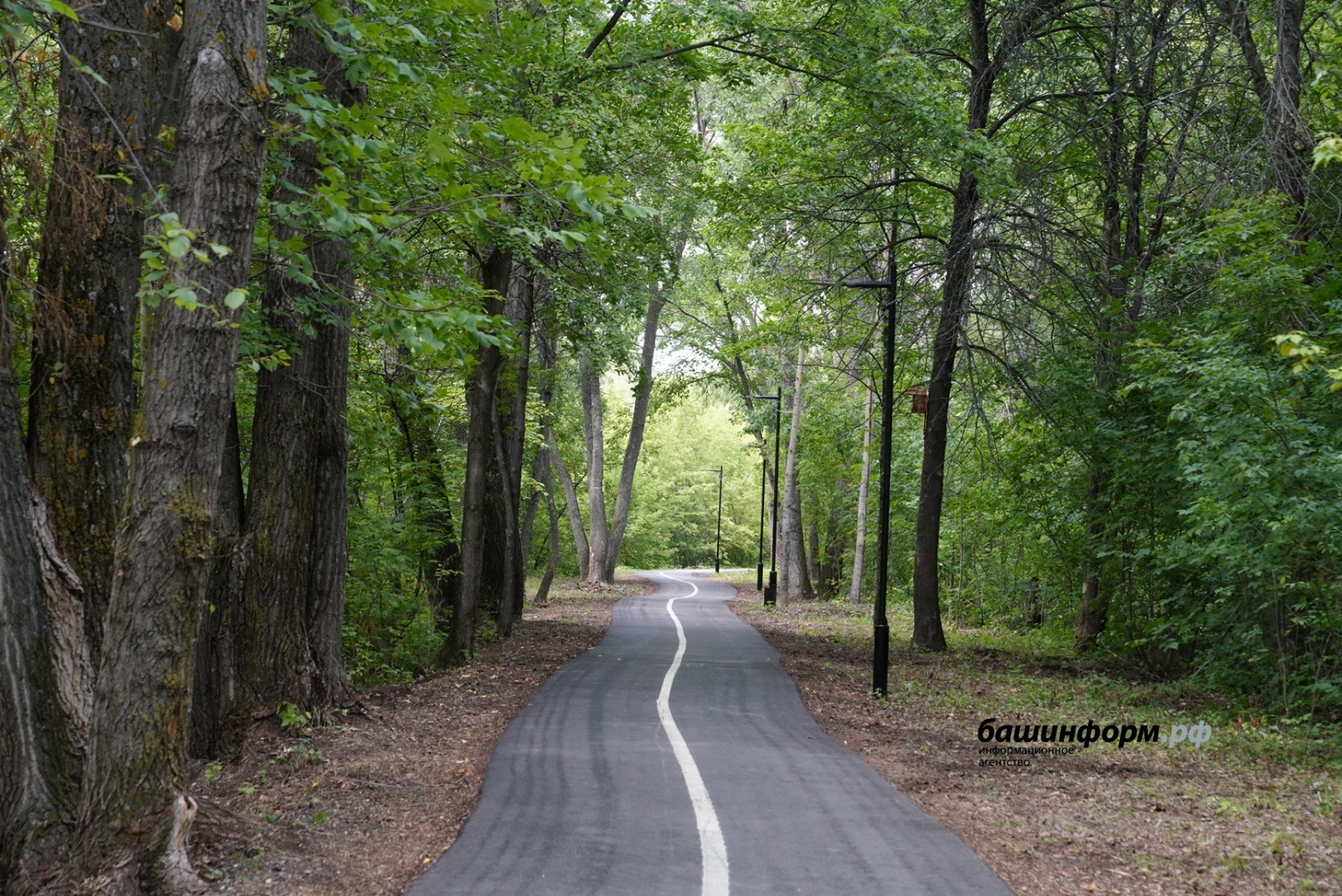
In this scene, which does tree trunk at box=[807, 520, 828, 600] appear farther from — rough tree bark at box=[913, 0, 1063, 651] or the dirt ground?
the dirt ground

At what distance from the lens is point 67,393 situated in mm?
6152

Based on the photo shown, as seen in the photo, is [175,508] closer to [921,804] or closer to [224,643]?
[224,643]

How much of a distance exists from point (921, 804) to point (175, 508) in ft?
19.5

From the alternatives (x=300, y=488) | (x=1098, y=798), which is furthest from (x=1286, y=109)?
(x=300, y=488)

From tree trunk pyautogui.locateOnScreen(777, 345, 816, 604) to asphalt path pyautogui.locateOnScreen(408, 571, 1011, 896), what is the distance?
699 inches

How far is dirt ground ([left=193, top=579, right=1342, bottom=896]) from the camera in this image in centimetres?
615

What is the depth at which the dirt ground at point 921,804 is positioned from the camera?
20.2ft

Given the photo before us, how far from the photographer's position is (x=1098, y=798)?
845 cm

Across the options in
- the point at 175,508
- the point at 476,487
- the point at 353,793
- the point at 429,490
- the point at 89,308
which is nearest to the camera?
the point at 175,508

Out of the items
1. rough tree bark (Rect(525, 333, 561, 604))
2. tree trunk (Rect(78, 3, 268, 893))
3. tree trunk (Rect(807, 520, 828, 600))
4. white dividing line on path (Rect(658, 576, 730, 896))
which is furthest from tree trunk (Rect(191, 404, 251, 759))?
tree trunk (Rect(807, 520, 828, 600))

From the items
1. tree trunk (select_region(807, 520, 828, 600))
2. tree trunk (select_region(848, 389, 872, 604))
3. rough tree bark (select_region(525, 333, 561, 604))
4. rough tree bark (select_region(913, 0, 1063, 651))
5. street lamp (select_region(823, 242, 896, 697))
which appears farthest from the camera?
tree trunk (select_region(807, 520, 828, 600))

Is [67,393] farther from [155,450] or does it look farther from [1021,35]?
[1021,35]

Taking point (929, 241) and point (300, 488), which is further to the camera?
point (929, 241)

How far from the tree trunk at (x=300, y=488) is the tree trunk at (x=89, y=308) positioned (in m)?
2.32
